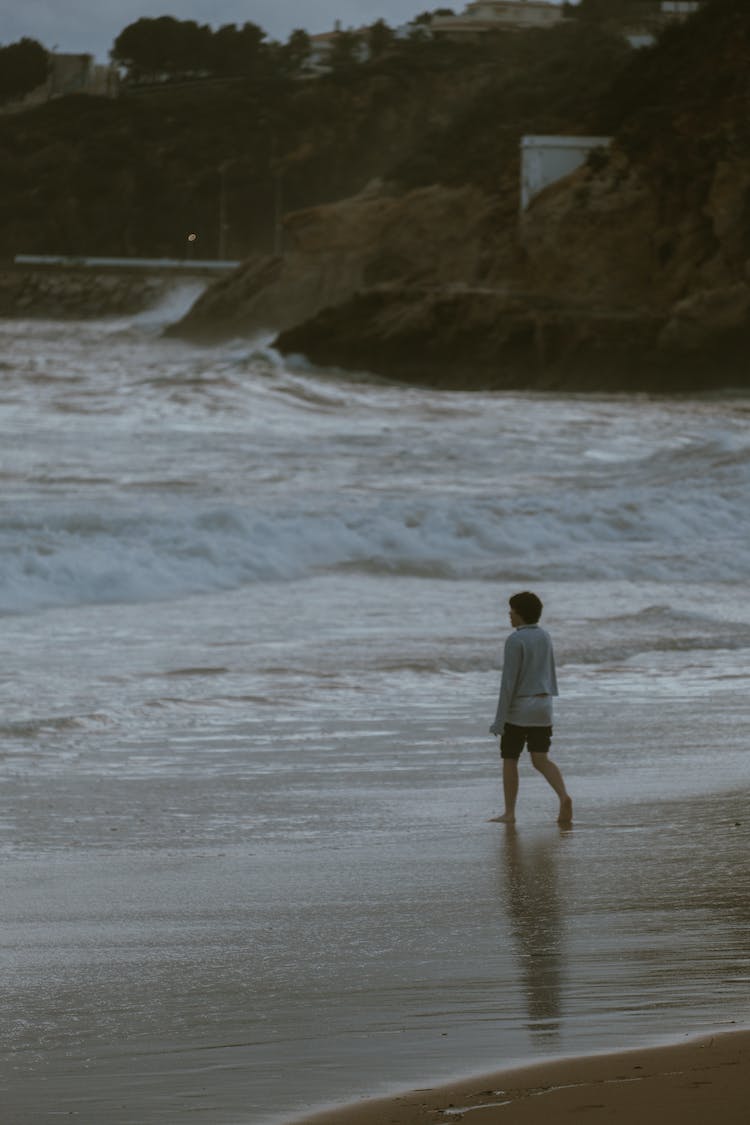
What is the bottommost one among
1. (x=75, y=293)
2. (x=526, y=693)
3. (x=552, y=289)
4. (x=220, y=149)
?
(x=526, y=693)

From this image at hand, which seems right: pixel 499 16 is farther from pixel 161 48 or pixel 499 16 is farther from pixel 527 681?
pixel 527 681

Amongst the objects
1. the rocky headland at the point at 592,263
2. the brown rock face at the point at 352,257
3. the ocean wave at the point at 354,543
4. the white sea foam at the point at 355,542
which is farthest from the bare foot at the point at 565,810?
the brown rock face at the point at 352,257

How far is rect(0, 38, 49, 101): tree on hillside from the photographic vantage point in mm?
145000

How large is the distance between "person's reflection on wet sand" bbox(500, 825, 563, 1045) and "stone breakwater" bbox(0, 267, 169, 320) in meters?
101

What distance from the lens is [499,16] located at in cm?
13375

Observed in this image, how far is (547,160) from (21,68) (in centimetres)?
9204

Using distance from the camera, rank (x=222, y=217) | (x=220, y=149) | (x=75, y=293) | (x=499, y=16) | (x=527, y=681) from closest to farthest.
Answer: (x=527, y=681) → (x=75, y=293) → (x=222, y=217) → (x=220, y=149) → (x=499, y=16)

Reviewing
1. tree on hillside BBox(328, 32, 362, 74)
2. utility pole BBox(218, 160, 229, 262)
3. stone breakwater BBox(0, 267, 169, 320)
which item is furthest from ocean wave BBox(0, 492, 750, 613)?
tree on hillside BBox(328, 32, 362, 74)

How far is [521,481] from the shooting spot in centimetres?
2620

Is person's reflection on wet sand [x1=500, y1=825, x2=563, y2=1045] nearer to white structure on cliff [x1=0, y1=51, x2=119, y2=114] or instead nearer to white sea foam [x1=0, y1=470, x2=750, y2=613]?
white sea foam [x1=0, y1=470, x2=750, y2=613]

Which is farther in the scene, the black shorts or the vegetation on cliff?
the vegetation on cliff

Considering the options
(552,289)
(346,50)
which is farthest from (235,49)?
(552,289)

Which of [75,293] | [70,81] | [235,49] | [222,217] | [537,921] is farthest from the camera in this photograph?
[70,81]

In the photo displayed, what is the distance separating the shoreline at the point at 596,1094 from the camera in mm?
3172
